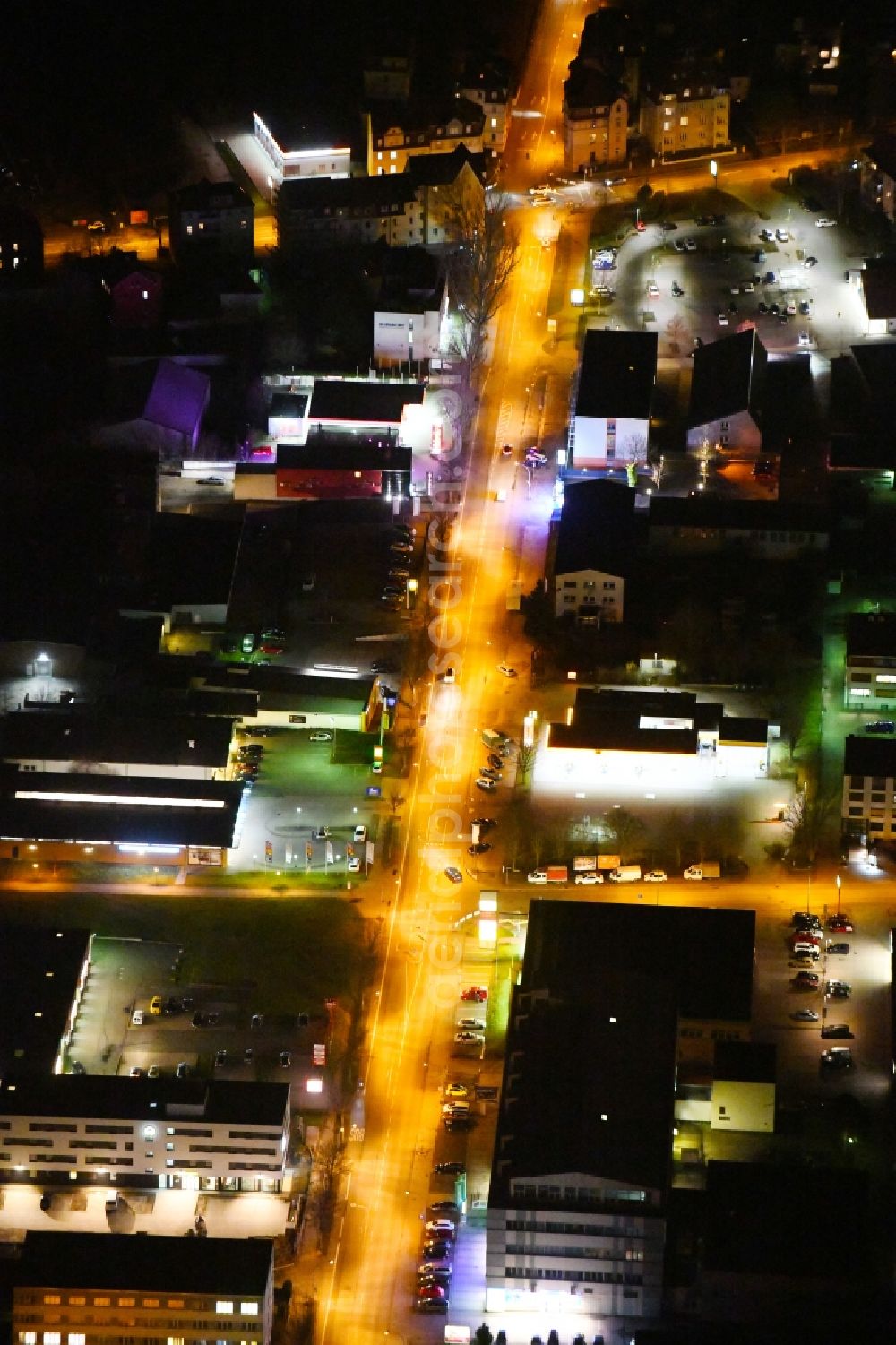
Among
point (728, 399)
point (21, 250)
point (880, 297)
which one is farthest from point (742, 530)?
point (21, 250)

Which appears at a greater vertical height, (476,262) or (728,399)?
(476,262)

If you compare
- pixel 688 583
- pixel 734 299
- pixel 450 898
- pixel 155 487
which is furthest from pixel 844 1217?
pixel 734 299

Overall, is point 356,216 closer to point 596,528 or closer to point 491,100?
point 491,100

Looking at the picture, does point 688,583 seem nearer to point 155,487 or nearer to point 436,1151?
point 155,487

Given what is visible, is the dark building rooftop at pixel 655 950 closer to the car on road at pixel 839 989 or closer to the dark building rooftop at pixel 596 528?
the car on road at pixel 839 989

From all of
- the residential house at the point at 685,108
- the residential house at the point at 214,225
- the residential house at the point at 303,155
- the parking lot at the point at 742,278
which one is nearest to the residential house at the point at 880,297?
the parking lot at the point at 742,278
